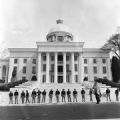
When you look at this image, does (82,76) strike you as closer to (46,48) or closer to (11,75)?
(46,48)

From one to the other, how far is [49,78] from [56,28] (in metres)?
19.0

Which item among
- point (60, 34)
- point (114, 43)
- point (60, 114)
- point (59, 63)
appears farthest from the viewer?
point (60, 34)

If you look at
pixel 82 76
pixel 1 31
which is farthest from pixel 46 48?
pixel 1 31

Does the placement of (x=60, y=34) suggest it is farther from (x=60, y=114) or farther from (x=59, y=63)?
(x=60, y=114)

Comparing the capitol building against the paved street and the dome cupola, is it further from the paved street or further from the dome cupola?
the paved street

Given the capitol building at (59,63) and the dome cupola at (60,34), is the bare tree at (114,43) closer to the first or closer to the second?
the capitol building at (59,63)

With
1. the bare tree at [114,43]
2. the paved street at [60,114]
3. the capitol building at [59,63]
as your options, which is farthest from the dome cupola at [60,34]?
the paved street at [60,114]

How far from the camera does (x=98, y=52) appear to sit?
184 ft

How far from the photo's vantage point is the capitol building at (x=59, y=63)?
50781mm

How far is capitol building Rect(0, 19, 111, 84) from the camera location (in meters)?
50.8

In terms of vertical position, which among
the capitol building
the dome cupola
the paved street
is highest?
the dome cupola

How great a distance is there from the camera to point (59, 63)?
52594 mm

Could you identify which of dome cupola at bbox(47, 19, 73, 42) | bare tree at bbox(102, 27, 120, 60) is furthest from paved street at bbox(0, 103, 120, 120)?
dome cupola at bbox(47, 19, 73, 42)

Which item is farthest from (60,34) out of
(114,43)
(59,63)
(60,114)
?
(60,114)
